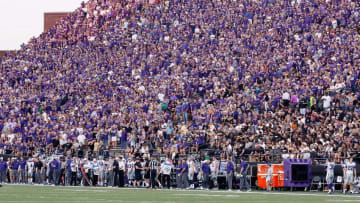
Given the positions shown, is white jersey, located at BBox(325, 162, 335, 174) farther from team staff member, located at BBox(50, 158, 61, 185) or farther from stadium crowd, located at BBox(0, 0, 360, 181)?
team staff member, located at BBox(50, 158, 61, 185)

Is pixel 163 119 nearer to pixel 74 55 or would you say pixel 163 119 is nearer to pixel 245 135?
pixel 245 135

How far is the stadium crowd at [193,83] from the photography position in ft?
108

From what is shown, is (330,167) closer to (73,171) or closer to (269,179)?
(269,179)

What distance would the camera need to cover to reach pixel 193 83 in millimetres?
38781

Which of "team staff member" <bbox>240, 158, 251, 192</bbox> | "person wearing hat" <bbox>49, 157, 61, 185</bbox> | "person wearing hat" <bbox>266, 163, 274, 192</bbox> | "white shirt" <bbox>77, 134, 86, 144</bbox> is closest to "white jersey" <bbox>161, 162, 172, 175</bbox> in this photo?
"team staff member" <bbox>240, 158, 251, 192</bbox>

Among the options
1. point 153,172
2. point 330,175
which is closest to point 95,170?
point 153,172

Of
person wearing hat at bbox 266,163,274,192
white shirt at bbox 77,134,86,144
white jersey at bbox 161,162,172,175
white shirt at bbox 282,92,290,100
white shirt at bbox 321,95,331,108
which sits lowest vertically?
person wearing hat at bbox 266,163,274,192

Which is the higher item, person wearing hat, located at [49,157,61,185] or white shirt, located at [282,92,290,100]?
white shirt, located at [282,92,290,100]

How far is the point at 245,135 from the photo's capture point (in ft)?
107

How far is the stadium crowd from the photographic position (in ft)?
108

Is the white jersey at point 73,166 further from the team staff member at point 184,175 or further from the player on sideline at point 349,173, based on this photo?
the player on sideline at point 349,173

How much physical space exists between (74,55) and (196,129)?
49.3 ft

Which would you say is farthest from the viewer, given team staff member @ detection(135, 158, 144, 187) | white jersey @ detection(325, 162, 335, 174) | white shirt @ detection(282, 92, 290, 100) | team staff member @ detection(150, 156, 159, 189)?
white shirt @ detection(282, 92, 290, 100)

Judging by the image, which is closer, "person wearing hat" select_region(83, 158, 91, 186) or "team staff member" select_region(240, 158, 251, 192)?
"team staff member" select_region(240, 158, 251, 192)
